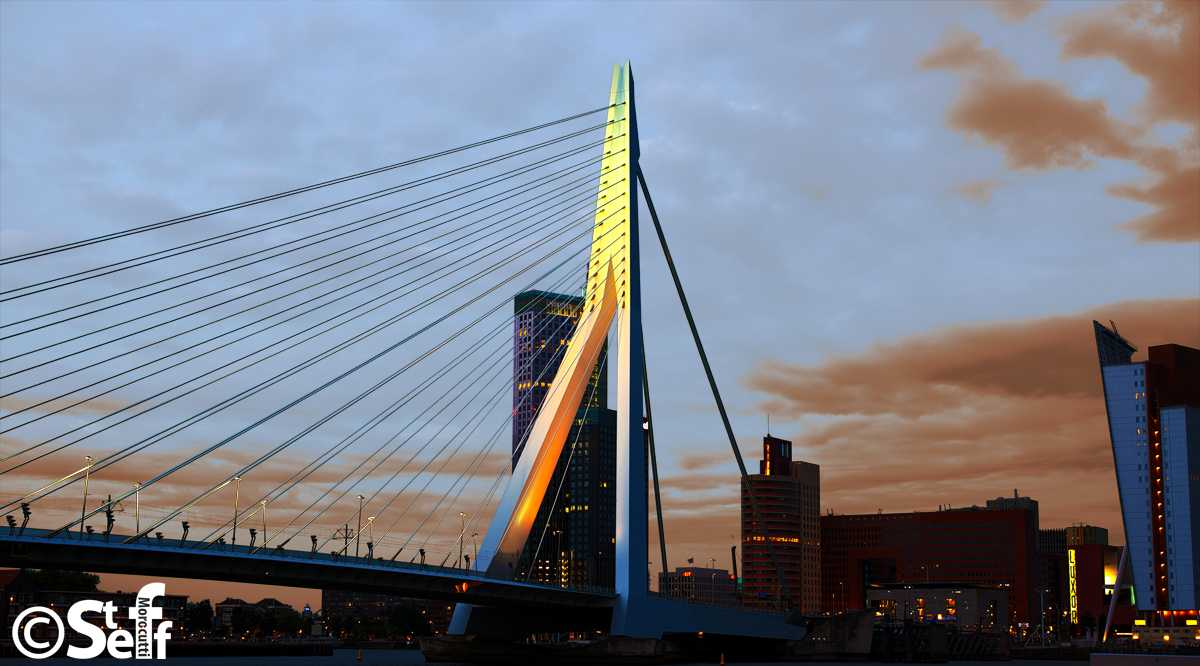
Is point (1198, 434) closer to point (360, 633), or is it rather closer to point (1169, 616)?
point (1169, 616)

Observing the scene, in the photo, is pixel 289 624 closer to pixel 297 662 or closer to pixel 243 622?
pixel 243 622

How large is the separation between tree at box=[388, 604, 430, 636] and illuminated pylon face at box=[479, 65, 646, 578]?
434ft

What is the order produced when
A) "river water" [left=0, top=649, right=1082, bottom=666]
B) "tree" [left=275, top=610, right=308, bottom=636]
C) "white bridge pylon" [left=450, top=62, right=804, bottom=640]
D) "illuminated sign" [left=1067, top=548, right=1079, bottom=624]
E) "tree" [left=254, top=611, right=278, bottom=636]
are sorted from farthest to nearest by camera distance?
"illuminated sign" [left=1067, top=548, right=1079, bottom=624], "tree" [left=275, top=610, right=308, bottom=636], "tree" [left=254, top=611, right=278, bottom=636], "river water" [left=0, top=649, right=1082, bottom=666], "white bridge pylon" [left=450, top=62, right=804, bottom=640]

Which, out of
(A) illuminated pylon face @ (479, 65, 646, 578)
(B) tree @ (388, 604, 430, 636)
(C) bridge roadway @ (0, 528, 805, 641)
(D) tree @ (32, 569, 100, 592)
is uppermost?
(A) illuminated pylon face @ (479, 65, 646, 578)

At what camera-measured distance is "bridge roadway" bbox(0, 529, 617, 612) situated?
1519 inches

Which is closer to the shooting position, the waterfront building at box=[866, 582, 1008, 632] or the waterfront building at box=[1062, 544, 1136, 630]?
the waterfront building at box=[866, 582, 1008, 632]

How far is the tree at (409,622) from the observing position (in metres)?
177

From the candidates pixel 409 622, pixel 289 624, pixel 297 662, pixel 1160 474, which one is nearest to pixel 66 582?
Answer: pixel 297 662

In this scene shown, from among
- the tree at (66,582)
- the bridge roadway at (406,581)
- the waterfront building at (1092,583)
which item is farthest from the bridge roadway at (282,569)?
the waterfront building at (1092,583)

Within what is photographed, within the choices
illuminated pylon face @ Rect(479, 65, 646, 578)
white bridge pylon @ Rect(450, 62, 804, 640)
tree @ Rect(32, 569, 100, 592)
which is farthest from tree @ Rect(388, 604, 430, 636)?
illuminated pylon face @ Rect(479, 65, 646, 578)

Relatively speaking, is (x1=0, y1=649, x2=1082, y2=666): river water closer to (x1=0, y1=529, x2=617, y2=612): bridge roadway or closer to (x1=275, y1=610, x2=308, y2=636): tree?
(x1=0, y1=529, x2=617, y2=612): bridge roadway

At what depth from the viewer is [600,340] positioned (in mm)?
53281

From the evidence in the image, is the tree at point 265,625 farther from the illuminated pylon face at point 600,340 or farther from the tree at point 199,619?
the illuminated pylon face at point 600,340

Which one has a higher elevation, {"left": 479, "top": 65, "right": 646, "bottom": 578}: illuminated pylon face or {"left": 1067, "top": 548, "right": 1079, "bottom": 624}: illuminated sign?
{"left": 479, "top": 65, "right": 646, "bottom": 578}: illuminated pylon face
